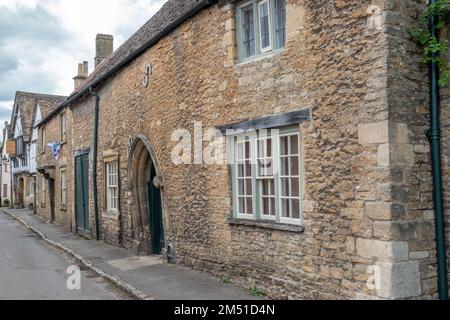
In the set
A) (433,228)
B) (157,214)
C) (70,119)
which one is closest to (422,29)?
(433,228)

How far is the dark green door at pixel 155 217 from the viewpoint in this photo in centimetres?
1198

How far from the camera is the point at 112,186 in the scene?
1390 centimetres

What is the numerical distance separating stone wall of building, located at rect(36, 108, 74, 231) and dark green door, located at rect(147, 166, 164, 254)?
23.8 ft

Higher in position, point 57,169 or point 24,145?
point 24,145

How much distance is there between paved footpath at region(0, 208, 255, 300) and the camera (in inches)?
301

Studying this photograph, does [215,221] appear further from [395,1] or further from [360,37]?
[395,1]

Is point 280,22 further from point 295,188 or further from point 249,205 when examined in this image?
point 249,205

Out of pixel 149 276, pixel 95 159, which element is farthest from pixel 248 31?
pixel 95 159

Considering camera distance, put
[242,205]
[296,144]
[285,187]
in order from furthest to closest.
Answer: [242,205] < [285,187] < [296,144]

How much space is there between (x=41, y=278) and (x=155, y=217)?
137 inches

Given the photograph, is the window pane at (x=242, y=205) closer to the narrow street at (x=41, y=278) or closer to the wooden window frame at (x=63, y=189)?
the narrow street at (x=41, y=278)

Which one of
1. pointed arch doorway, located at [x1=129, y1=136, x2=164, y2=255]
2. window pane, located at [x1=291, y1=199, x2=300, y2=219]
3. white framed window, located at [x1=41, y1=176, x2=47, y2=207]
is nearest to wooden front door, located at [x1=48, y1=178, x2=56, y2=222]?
white framed window, located at [x1=41, y1=176, x2=47, y2=207]

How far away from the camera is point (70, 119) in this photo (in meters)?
18.5

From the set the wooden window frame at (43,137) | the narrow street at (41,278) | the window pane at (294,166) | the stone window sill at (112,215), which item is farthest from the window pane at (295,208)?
the wooden window frame at (43,137)
